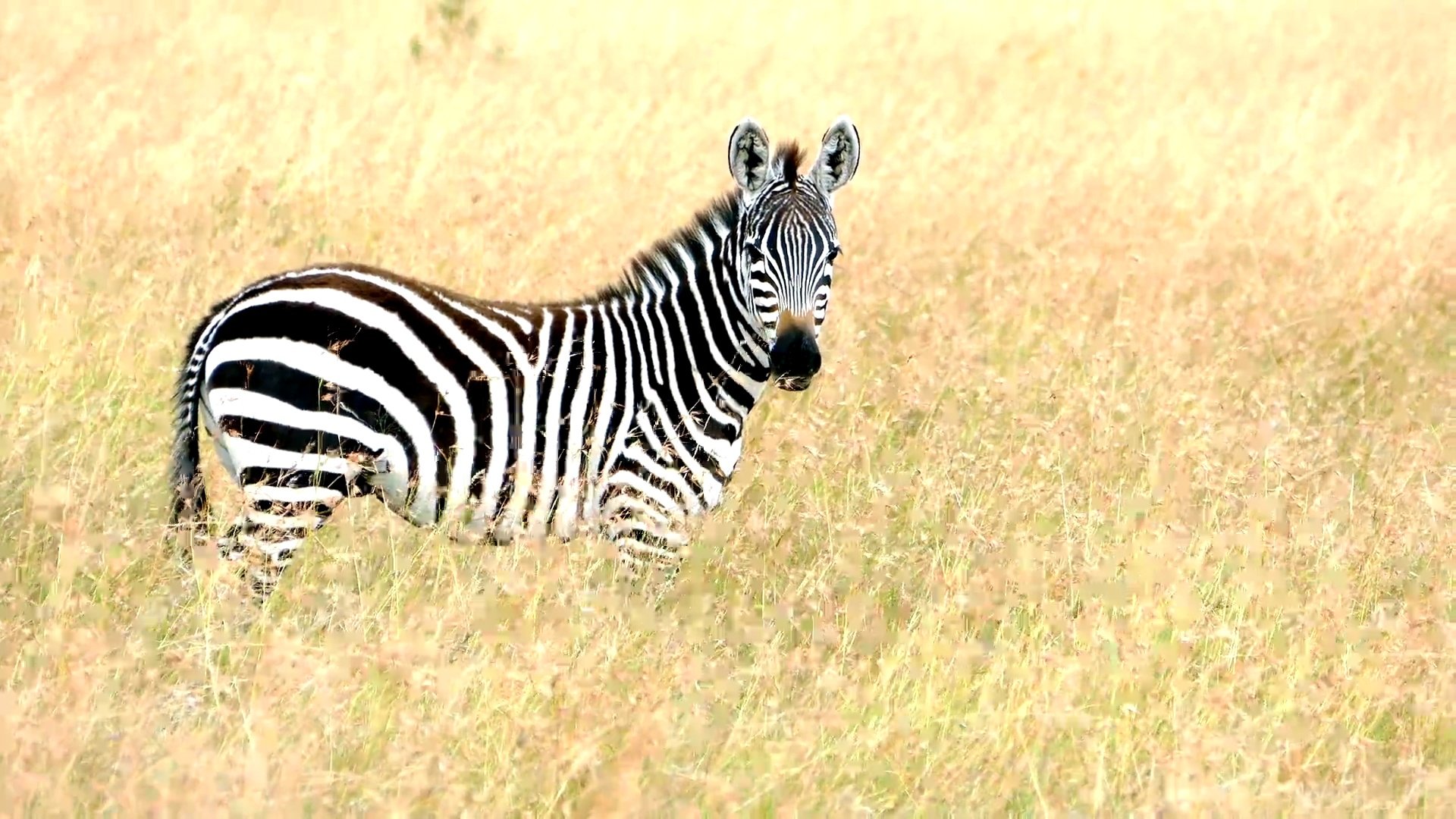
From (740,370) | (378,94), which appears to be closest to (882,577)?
(740,370)

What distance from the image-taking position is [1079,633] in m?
4.78

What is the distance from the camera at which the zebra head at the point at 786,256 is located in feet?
17.7

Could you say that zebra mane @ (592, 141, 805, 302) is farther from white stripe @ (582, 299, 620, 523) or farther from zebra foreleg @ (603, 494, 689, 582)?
zebra foreleg @ (603, 494, 689, 582)

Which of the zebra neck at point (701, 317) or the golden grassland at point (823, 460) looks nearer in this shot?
the golden grassland at point (823, 460)

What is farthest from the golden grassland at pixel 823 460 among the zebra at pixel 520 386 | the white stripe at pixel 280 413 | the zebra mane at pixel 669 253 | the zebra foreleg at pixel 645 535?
the zebra mane at pixel 669 253

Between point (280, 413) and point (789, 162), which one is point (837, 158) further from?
point (280, 413)

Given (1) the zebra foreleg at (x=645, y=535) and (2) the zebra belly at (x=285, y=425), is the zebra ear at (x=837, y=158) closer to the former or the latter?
(1) the zebra foreleg at (x=645, y=535)

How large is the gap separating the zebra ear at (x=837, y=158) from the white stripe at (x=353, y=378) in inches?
69.6

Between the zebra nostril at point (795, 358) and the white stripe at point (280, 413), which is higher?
the zebra nostril at point (795, 358)

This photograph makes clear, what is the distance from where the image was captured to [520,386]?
5328 mm

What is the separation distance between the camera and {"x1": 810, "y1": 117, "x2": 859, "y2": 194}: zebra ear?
5.93 metres

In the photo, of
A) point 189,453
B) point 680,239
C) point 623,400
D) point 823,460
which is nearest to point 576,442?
point 623,400

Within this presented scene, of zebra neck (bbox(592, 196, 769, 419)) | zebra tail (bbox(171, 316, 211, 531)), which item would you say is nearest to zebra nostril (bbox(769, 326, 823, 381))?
zebra neck (bbox(592, 196, 769, 419))

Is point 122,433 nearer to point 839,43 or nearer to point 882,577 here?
point 882,577
